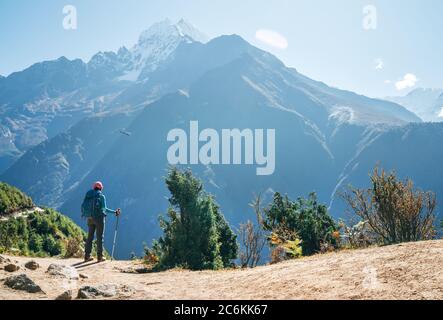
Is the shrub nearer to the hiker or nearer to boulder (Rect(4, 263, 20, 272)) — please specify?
the hiker

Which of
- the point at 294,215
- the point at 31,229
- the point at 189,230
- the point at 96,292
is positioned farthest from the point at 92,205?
the point at 294,215

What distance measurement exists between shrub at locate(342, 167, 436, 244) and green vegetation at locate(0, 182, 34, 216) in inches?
792

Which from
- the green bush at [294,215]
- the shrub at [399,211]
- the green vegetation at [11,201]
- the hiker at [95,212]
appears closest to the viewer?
the shrub at [399,211]

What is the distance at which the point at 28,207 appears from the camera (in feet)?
87.0

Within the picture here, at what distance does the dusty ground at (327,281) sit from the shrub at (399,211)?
342 cm

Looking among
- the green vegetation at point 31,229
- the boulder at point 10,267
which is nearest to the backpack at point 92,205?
the boulder at point 10,267

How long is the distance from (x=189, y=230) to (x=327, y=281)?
768 cm

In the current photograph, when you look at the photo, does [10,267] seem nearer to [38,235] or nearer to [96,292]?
[96,292]

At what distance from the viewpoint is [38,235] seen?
22984 mm

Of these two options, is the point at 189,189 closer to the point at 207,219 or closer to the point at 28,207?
the point at 207,219

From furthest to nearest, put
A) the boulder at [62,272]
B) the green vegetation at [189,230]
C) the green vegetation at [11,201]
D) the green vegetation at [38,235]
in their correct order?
1. the green vegetation at [11,201]
2. the green vegetation at [38,235]
3. the green vegetation at [189,230]
4. the boulder at [62,272]

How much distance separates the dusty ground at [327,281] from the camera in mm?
6062

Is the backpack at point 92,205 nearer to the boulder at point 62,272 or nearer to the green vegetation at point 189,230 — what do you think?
the green vegetation at point 189,230
